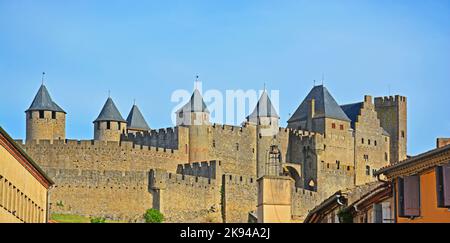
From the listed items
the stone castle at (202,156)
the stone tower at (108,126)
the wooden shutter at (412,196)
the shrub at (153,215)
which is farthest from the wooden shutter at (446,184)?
the stone tower at (108,126)

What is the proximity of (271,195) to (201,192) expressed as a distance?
28294 millimetres

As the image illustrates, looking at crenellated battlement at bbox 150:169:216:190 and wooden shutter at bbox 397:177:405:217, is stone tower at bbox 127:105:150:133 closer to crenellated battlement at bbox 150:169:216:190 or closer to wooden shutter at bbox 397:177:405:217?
crenellated battlement at bbox 150:169:216:190

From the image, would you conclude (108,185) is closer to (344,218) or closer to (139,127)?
(139,127)

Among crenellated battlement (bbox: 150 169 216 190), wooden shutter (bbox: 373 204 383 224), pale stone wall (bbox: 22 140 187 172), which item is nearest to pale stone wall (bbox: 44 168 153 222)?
crenellated battlement (bbox: 150 169 216 190)

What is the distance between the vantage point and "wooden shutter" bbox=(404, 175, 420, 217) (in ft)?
48.2

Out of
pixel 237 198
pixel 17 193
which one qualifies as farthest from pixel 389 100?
pixel 17 193

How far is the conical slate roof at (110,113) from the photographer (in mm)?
52406

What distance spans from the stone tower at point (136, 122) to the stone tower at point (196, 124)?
3.01m

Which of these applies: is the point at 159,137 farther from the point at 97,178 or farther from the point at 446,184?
the point at 446,184

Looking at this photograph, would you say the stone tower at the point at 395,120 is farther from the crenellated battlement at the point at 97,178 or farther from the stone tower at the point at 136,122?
the crenellated battlement at the point at 97,178

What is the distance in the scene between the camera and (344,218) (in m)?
19.1

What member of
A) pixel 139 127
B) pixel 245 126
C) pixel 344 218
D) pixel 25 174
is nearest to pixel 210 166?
pixel 245 126

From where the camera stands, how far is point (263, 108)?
58.6 metres

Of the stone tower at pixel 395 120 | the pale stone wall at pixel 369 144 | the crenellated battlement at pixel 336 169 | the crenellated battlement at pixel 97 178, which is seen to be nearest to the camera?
the crenellated battlement at pixel 97 178
